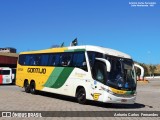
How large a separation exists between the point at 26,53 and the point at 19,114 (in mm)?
15257

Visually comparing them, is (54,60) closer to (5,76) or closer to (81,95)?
(81,95)

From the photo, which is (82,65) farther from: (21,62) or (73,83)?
(21,62)

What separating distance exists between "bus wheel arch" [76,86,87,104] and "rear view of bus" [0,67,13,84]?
82.7ft

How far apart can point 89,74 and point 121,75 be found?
1746 mm

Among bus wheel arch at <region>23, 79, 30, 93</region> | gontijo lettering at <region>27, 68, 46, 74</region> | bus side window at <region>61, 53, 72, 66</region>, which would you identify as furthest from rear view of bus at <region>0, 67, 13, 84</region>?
bus side window at <region>61, 53, 72, 66</region>

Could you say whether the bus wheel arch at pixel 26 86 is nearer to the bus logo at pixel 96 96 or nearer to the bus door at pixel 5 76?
the bus logo at pixel 96 96

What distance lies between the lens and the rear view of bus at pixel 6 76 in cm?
4497

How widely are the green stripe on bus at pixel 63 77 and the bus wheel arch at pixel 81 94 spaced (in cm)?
141

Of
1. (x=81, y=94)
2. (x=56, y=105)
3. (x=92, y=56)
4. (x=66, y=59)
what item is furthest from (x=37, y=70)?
(x=56, y=105)

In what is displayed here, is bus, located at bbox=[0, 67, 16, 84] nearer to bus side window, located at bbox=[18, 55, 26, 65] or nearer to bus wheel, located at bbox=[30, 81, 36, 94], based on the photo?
bus side window, located at bbox=[18, 55, 26, 65]

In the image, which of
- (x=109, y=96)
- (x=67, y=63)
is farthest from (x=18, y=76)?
(x=109, y=96)

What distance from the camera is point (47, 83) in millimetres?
24812

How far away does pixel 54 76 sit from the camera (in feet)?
78.2

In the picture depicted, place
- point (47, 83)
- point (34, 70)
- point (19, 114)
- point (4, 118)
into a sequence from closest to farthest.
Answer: point (4, 118)
point (19, 114)
point (47, 83)
point (34, 70)
